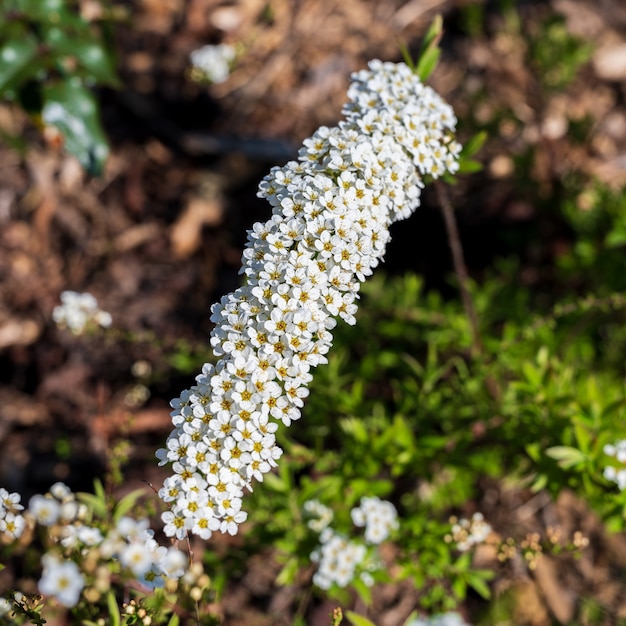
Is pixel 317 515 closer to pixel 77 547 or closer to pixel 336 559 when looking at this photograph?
pixel 336 559

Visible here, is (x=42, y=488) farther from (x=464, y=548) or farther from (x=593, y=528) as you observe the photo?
(x=593, y=528)

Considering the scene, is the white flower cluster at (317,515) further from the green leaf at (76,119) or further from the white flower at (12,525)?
the green leaf at (76,119)

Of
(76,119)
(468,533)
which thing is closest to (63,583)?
(468,533)

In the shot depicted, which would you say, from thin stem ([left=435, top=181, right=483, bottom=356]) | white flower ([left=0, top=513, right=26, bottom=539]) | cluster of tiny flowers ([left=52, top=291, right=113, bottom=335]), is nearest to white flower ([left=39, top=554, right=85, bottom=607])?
white flower ([left=0, top=513, right=26, bottom=539])

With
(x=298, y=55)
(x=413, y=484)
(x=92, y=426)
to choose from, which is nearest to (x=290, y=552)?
(x=413, y=484)

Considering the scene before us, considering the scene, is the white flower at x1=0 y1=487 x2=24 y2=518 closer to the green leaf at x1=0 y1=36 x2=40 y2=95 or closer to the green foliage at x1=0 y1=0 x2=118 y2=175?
the green foliage at x1=0 y1=0 x2=118 y2=175

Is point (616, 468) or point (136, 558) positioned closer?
point (136, 558)
